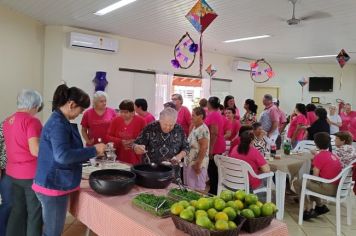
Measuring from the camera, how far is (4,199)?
7.59 ft

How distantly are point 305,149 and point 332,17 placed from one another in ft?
6.27

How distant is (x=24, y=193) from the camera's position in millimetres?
2186

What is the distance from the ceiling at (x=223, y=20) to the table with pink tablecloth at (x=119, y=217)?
104 inches

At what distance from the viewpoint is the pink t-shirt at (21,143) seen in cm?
210

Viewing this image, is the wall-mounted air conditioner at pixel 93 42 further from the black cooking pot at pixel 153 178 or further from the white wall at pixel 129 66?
the black cooking pot at pixel 153 178

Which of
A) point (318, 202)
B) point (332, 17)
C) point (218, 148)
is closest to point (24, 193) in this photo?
point (218, 148)

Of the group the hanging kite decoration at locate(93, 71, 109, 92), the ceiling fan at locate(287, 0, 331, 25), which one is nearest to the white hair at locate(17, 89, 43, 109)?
the ceiling fan at locate(287, 0, 331, 25)

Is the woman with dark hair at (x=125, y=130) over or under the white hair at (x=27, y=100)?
under

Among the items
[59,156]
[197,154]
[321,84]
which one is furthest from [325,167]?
[321,84]

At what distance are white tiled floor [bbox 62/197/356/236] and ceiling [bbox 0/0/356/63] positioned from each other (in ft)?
8.29

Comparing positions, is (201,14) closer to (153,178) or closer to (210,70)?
(153,178)

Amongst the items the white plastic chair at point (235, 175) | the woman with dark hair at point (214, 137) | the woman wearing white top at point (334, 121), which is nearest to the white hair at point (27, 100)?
the white plastic chair at point (235, 175)

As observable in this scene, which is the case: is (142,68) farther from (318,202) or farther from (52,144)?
(52,144)

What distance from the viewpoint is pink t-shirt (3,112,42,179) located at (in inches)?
82.5
